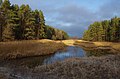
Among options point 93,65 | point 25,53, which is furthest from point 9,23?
point 93,65

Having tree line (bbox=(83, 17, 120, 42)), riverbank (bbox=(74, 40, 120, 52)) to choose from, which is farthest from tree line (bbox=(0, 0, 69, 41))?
tree line (bbox=(83, 17, 120, 42))

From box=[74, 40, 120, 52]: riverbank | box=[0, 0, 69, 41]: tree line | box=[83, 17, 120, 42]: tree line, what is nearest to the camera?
box=[0, 0, 69, 41]: tree line

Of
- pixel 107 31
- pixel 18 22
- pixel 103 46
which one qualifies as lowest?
pixel 103 46

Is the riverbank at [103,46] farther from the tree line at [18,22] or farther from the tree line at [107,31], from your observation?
the tree line at [18,22]

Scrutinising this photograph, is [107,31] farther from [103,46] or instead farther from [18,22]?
[18,22]

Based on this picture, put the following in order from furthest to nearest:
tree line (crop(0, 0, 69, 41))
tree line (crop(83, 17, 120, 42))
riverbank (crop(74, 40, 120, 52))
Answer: tree line (crop(83, 17, 120, 42)) → riverbank (crop(74, 40, 120, 52)) → tree line (crop(0, 0, 69, 41))

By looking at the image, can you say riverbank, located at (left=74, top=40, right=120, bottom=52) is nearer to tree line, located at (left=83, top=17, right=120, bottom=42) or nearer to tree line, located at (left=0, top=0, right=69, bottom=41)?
tree line, located at (left=83, top=17, right=120, bottom=42)

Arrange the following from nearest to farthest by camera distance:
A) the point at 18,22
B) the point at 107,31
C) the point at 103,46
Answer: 1. the point at 18,22
2. the point at 103,46
3. the point at 107,31

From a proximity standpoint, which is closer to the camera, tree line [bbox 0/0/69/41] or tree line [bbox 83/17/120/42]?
tree line [bbox 0/0/69/41]

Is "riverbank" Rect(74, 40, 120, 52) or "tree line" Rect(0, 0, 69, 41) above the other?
"tree line" Rect(0, 0, 69, 41)

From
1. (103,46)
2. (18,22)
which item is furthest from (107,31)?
(18,22)

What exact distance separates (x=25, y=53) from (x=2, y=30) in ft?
62.6

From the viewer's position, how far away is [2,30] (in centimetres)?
4650

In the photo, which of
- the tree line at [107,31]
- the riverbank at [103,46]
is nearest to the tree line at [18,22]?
the riverbank at [103,46]
